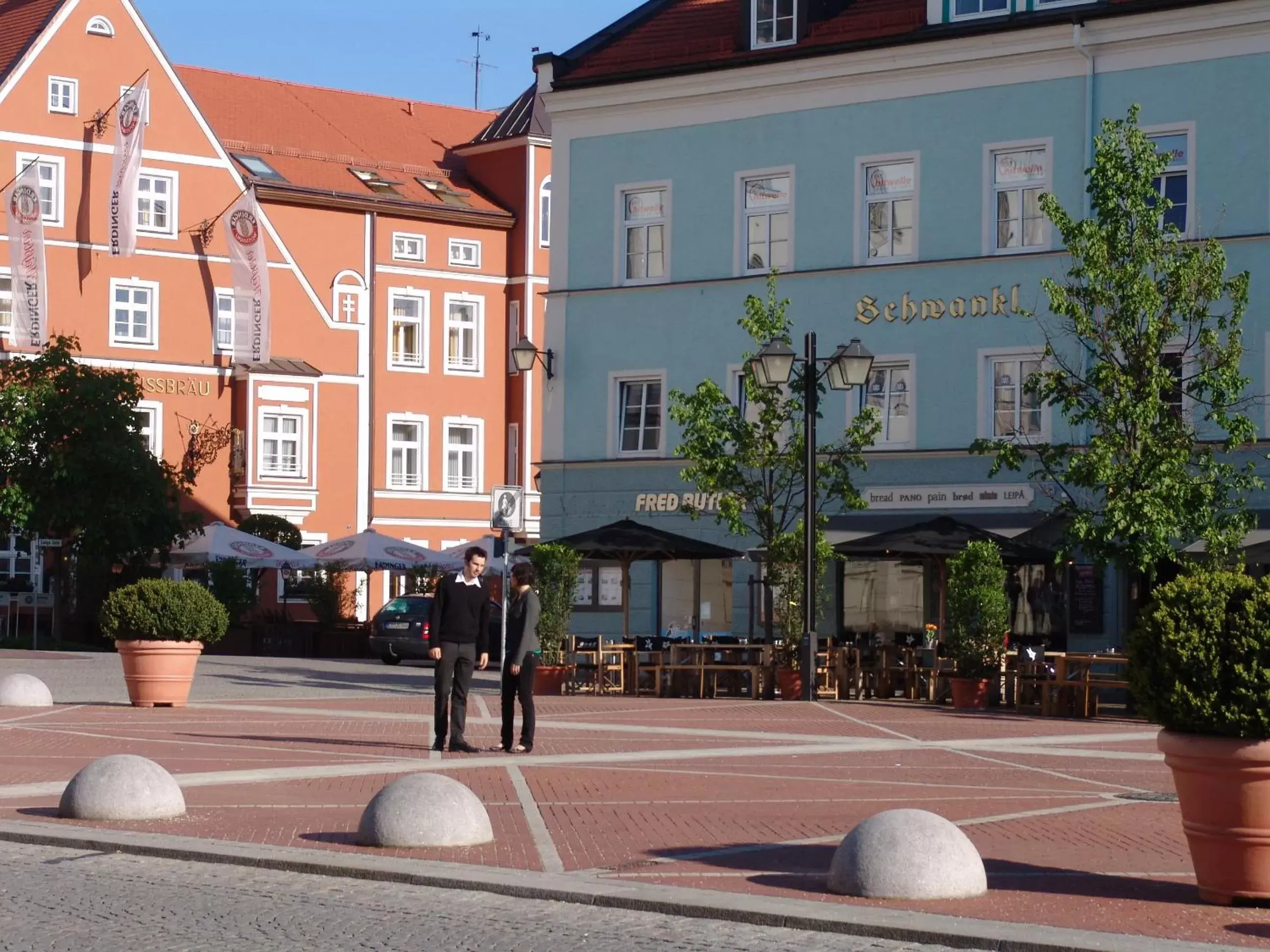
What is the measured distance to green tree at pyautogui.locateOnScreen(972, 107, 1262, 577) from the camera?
25531 mm

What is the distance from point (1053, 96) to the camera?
34.8 m

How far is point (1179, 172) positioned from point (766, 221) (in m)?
7.43

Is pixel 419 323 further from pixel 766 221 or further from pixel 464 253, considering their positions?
pixel 766 221

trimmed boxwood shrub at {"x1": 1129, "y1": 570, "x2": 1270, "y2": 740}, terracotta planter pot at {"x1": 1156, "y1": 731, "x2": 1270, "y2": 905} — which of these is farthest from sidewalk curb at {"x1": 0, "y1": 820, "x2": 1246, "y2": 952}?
trimmed boxwood shrub at {"x1": 1129, "y1": 570, "x2": 1270, "y2": 740}

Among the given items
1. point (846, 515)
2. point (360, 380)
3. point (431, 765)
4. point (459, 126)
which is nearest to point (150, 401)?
point (360, 380)

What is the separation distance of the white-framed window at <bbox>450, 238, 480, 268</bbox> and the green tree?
38844mm

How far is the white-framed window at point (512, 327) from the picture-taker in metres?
64.4

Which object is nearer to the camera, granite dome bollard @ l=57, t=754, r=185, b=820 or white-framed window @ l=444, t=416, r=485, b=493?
granite dome bollard @ l=57, t=754, r=185, b=820

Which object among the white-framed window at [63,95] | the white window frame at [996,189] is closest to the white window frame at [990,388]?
the white window frame at [996,189]

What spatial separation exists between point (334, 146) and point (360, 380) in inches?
350

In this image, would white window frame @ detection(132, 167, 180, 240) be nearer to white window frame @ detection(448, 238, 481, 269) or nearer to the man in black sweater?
white window frame @ detection(448, 238, 481, 269)

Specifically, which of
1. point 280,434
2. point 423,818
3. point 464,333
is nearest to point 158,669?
point 423,818

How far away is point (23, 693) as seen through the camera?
24312 mm

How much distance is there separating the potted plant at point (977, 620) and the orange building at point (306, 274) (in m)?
30.5
